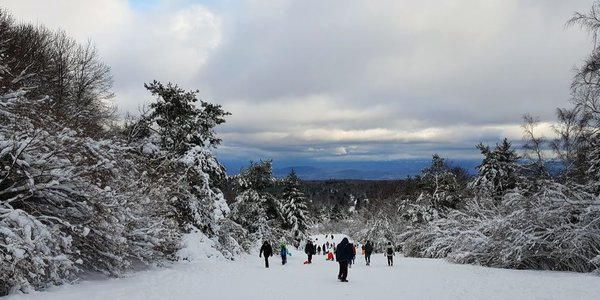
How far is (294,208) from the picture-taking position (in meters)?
53.5

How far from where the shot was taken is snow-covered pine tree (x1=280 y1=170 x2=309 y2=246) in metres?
53.1

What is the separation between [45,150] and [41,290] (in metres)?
3.72

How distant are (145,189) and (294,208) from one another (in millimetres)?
35989

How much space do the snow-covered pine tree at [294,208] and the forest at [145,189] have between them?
986 centimetres

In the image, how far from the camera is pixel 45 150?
12055mm

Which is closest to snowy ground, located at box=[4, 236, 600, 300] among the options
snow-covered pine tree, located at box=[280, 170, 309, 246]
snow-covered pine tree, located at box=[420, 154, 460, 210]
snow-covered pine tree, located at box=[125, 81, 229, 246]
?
snow-covered pine tree, located at box=[125, 81, 229, 246]

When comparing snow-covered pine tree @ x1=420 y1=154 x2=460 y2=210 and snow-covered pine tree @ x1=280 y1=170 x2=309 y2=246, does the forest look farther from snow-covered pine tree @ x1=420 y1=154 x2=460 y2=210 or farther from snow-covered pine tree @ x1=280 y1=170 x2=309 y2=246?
snow-covered pine tree @ x1=280 y1=170 x2=309 y2=246

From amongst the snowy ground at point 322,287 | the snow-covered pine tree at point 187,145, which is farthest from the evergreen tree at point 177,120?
the snowy ground at point 322,287

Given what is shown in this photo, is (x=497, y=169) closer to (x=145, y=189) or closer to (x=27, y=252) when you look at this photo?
(x=145, y=189)

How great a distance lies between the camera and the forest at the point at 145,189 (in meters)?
10.9

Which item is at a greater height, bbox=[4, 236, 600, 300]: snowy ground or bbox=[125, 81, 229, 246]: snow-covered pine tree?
bbox=[125, 81, 229, 246]: snow-covered pine tree

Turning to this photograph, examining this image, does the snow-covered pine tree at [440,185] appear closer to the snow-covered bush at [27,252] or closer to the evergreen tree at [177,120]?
the evergreen tree at [177,120]

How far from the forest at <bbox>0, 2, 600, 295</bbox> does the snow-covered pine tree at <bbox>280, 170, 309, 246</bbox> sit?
986cm

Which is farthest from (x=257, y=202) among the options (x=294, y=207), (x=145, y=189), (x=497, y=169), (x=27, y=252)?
(x=27, y=252)
